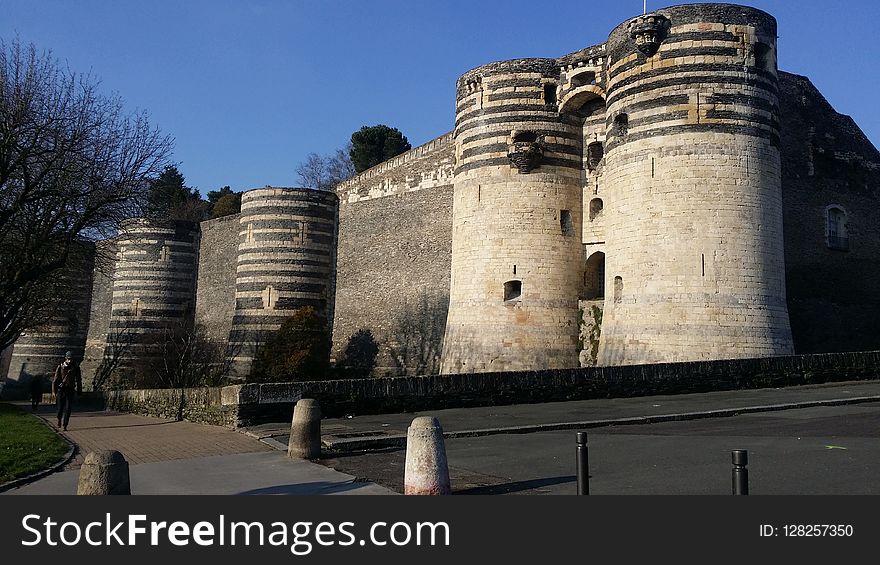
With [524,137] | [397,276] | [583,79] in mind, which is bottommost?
[397,276]

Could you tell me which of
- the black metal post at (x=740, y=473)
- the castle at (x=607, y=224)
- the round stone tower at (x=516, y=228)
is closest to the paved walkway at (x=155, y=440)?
the black metal post at (x=740, y=473)

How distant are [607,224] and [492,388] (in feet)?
24.7

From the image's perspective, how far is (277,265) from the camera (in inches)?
1101

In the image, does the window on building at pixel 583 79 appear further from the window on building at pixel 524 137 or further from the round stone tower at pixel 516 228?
the window on building at pixel 524 137

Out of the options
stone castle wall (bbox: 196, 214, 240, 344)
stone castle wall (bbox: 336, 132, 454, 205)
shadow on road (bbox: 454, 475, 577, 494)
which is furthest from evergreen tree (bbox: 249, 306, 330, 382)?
shadow on road (bbox: 454, 475, 577, 494)

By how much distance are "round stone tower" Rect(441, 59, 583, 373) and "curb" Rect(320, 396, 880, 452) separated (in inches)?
342

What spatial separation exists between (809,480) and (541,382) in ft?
25.0

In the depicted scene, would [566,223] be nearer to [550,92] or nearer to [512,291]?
[512,291]

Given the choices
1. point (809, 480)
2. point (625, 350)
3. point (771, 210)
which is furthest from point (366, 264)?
point (809, 480)

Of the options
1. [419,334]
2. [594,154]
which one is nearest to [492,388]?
[594,154]

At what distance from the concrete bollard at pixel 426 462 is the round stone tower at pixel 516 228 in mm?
14175

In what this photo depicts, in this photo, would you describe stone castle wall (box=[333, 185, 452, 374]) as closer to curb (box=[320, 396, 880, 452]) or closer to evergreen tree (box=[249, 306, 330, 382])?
evergreen tree (box=[249, 306, 330, 382])

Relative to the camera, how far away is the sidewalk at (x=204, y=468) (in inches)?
278

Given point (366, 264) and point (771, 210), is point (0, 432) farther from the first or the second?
point (366, 264)
